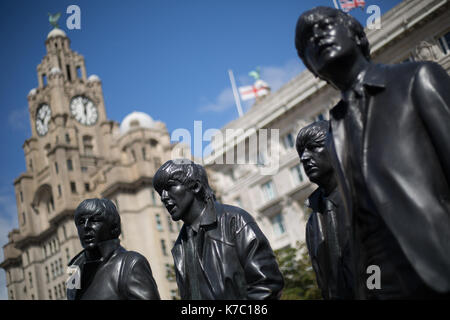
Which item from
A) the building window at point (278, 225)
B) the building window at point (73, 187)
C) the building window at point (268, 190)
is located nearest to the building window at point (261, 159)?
the building window at point (268, 190)

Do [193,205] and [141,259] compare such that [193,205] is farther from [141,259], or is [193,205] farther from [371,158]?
[371,158]

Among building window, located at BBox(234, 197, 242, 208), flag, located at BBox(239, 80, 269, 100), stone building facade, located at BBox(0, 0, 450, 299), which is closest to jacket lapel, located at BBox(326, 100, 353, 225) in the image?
stone building facade, located at BBox(0, 0, 450, 299)

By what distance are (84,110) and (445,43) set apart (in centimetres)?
5717

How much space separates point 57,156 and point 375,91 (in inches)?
2658

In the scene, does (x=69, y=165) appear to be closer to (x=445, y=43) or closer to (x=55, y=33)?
(x=55, y=33)

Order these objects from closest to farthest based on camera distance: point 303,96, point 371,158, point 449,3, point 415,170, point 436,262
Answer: point 436,262
point 415,170
point 371,158
point 449,3
point 303,96

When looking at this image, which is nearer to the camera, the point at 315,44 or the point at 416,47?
the point at 315,44

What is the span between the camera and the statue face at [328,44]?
3.15 m

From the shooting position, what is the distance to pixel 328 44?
10.3 ft

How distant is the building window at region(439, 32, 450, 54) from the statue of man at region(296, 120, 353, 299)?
27.5m

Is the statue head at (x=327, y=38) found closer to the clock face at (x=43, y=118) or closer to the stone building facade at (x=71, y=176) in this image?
the stone building facade at (x=71, y=176)

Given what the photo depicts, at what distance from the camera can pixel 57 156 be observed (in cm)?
6681

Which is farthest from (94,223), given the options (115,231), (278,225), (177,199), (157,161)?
(157,161)

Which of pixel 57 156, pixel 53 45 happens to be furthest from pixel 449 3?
pixel 53 45
